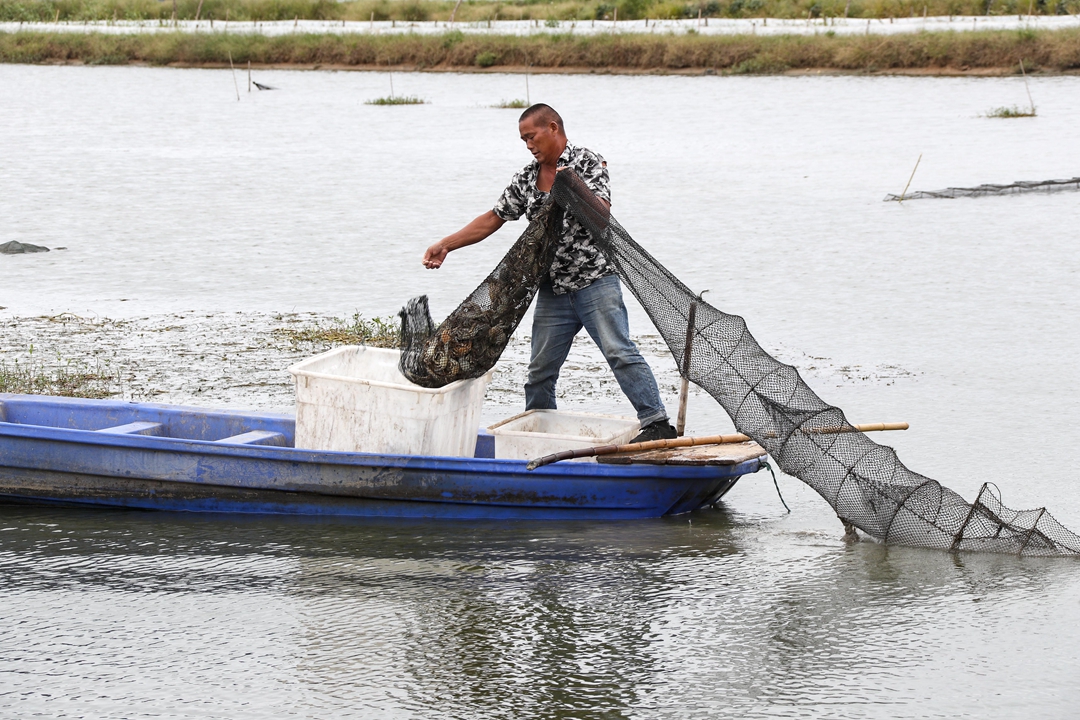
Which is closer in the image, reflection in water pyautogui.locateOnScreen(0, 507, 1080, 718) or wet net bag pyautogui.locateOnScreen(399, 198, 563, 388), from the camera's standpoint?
reflection in water pyautogui.locateOnScreen(0, 507, 1080, 718)

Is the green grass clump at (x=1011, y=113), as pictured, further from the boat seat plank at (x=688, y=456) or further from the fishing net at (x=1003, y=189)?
the boat seat plank at (x=688, y=456)

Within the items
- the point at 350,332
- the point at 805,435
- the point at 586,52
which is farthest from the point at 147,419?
the point at 586,52

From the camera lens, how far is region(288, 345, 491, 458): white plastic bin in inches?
237

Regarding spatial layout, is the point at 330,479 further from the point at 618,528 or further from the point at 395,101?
the point at 395,101

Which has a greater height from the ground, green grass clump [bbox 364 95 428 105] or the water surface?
green grass clump [bbox 364 95 428 105]

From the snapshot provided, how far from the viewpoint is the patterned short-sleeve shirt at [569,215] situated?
615 cm

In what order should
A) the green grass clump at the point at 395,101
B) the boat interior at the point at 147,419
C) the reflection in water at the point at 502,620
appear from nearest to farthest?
the reflection in water at the point at 502,620, the boat interior at the point at 147,419, the green grass clump at the point at 395,101

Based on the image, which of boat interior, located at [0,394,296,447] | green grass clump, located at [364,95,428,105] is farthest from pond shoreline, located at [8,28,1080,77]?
boat interior, located at [0,394,296,447]

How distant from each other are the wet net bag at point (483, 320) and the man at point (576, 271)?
0.11 metres

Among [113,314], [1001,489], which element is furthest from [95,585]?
[113,314]

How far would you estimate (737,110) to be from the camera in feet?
92.9

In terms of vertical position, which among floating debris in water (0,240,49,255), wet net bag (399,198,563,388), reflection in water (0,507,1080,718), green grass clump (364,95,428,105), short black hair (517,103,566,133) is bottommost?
reflection in water (0,507,1080,718)

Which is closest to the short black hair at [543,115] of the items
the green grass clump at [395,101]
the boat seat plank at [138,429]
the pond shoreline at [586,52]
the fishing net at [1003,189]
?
the boat seat plank at [138,429]

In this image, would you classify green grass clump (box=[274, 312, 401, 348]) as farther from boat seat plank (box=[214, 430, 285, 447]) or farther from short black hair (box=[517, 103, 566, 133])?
short black hair (box=[517, 103, 566, 133])
